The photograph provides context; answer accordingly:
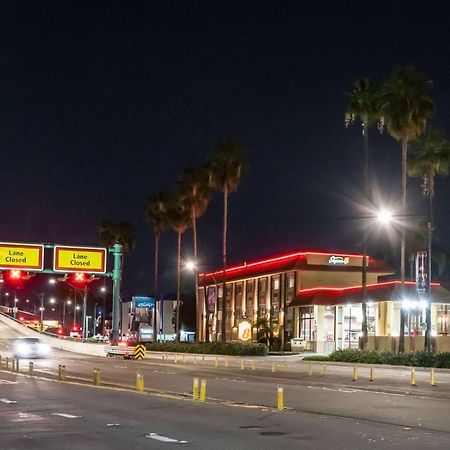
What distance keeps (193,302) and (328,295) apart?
7610 centimetres

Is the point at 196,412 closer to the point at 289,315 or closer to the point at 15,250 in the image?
the point at 15,250

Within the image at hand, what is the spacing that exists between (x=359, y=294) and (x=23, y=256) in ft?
95.9

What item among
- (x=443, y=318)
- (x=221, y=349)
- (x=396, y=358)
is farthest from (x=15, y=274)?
(x=443, y=318)

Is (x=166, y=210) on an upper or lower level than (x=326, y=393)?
upper

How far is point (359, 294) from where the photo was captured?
237 feet

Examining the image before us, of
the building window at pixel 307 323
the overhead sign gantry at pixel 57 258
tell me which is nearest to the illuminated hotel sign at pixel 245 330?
the building window at pixel 307 323

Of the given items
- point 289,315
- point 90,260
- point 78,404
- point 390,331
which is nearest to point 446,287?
point 390,331

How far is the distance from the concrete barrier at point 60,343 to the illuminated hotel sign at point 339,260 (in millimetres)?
24807

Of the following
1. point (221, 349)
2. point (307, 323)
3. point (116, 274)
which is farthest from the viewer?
point (307, 323)

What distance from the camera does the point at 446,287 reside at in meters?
74.8

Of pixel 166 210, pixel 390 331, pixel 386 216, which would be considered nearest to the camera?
pixel 386 216

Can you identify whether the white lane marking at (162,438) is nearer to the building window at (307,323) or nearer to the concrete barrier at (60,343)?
the concrete barrier at (60,343)

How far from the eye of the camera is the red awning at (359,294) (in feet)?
226

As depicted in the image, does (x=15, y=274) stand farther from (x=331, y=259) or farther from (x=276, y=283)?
(x=276, y=283)
